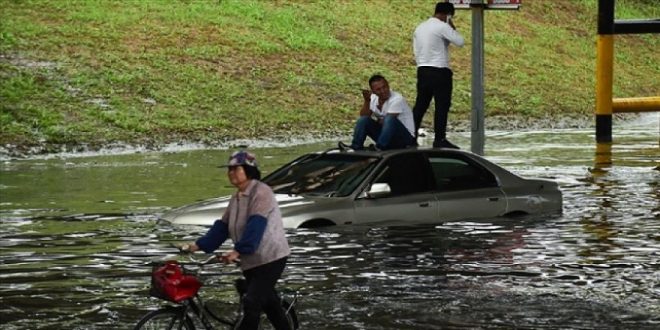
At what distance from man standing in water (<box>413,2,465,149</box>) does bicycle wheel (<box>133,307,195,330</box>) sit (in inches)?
479

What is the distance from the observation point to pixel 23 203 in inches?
814

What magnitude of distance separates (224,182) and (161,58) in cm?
1336

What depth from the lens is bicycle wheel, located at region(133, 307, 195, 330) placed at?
9.79m

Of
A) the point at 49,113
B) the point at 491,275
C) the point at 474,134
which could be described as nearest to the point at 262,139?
the point at 49,113

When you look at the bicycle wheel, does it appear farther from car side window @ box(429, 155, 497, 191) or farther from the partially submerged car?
car side window @ box(429, 155, 497, 191)

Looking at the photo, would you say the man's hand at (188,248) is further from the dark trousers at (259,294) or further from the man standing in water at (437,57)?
the man standing in water at (437,57)

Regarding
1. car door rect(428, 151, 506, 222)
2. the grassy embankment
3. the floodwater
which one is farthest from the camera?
the grassy embankment

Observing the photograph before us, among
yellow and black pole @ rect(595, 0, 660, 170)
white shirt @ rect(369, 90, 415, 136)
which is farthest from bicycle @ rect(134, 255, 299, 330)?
yellow and black pole @ rect(595, 0, 660, 170)

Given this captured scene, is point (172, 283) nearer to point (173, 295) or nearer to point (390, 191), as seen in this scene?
point (173, 295)

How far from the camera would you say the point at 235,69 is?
3681 centimetres

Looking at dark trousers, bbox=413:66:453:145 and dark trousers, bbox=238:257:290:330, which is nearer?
dark trousers, bbox=238:257:290:330

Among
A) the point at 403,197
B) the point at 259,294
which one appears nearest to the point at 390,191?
the point at 403,197

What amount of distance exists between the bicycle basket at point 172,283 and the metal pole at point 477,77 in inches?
490

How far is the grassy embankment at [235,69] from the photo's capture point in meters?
32.0
